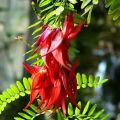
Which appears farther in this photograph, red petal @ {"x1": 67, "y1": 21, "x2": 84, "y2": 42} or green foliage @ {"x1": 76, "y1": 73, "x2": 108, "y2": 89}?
green foliage @ {"x1": 76, "y1": 73, "x2": 108, "y2": 89}

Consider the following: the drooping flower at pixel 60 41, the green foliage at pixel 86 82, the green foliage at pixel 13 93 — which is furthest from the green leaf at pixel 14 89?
the drooping flower at pixel 60 41

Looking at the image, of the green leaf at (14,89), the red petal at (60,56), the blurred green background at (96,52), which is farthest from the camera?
the blurred green background at (96,52)

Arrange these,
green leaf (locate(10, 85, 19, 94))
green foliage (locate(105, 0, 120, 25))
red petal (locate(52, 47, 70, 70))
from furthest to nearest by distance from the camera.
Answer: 1. green leaf (locate(10, 85, 19, 94))
2. green foliage (locate(105, 0, 120, 25))
3. red petal (locate(52, 47, 70, 70))

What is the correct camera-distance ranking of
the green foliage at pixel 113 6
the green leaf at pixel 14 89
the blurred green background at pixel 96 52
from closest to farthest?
the green foliage at pixel 113 6, the green leaf at pixel 14 89, the blurred green background at pixel 96 52

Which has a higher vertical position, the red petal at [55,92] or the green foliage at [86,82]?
the red petal at [55,92]

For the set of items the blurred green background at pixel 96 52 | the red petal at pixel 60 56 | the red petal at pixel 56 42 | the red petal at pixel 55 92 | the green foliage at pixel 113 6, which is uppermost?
the green foliage at pixel 113 6

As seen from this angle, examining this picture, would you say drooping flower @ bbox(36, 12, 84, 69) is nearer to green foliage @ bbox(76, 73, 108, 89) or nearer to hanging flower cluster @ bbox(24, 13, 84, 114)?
hanging flower cluster @ bbox(24, 13, 84, 114)

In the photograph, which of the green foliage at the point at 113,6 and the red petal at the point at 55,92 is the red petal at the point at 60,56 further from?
the green foliage at the point at 113,6

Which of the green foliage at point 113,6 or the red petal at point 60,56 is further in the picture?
the green foliage at point 113,6

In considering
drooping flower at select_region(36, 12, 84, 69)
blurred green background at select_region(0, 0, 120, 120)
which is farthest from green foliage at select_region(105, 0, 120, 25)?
blurred green background at select_region(0, 0, 120, 120)

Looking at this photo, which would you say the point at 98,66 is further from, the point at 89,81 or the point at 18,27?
the point at 89,81
